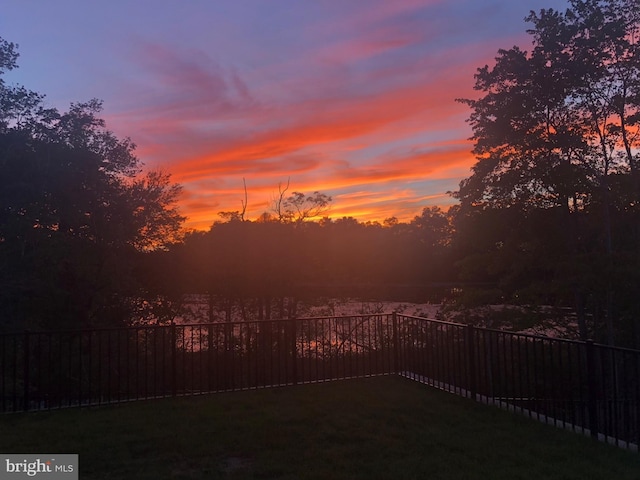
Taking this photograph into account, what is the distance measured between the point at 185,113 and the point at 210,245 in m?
11.5

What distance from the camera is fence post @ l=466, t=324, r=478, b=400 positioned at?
873 cm

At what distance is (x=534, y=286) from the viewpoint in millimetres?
18719

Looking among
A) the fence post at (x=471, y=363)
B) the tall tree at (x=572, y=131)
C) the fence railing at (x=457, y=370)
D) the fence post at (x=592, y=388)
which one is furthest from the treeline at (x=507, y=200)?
the fence post at (x=592, y=388)

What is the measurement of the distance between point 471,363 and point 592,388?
2301 mm

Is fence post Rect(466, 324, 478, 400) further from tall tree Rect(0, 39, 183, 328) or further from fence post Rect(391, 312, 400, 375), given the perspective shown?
tall tree Rect(0, 39, 183, 328)

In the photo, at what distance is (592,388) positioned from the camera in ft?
22.2

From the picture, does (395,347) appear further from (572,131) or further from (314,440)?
(572,131)

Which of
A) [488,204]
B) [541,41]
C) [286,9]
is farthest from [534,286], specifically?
[286,9]

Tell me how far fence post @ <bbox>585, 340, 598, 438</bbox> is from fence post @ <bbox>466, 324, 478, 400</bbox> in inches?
84.4

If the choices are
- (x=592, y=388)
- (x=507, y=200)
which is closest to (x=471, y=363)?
(x=592, y=388)

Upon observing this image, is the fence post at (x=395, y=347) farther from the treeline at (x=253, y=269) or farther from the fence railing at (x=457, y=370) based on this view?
the treeline at (x=253, y=269)

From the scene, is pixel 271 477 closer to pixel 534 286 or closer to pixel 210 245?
pixel 534 286

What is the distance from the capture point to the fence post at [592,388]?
6559 mm

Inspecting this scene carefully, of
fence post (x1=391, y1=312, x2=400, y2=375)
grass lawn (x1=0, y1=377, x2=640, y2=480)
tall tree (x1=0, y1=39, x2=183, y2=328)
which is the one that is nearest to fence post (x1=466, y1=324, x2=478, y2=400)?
grass lawn (x1=0, y1=377, x2=640, y2=480)
